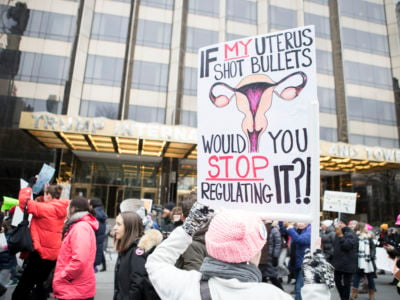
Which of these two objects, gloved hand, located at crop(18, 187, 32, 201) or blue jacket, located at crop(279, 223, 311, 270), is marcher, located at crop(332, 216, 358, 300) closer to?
blue jacket, located at crop(279, 223, 311, 270)

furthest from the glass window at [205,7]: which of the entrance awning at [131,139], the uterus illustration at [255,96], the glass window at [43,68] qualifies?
the uterus illustration at [255,96]

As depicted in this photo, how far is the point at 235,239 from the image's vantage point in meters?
1.52

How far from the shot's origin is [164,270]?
69.2 inches

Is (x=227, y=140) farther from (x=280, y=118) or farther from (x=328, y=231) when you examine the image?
(x=328, y=231)

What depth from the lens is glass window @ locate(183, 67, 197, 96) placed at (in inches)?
1022

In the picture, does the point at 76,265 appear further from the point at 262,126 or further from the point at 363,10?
the point at 363,10

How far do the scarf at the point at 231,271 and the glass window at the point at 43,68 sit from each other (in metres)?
24.3

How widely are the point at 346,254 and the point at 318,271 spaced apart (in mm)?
5388

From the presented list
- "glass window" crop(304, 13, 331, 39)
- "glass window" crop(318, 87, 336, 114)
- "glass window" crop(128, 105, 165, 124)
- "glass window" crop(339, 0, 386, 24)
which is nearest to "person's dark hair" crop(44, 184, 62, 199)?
"glass window" crop(128, 105, 165, 124)

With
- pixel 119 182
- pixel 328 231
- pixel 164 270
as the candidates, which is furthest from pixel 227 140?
pixel 119 182

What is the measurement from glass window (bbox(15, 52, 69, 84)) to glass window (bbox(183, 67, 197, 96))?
30.4 feet

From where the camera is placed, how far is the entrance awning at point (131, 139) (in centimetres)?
1744

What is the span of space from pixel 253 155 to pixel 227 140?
0.86 ft

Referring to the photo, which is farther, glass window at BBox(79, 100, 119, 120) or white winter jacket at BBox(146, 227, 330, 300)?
glass window at BBox(79, 100, 119, 120)
